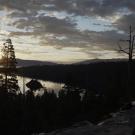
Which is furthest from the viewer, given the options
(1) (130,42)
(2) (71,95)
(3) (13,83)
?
(2) (71,95)

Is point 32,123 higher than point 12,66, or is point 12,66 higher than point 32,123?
point 12,66

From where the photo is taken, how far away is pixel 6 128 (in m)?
49.5

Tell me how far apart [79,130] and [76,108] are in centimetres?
5813

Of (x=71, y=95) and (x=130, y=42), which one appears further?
(x=71, y=95)

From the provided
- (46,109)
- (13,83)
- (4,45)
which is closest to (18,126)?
(13,83)

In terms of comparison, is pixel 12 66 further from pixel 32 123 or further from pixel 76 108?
pixel 76 108

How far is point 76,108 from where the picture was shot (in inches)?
2938

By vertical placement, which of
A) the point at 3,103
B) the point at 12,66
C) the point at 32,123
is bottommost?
the point at 32,123

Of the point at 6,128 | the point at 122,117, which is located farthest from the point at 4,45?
the point at 122,117

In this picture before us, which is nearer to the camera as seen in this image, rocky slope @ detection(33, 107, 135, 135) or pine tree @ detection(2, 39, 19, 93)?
rocky slope @ detection(33, 107, 135, 135)

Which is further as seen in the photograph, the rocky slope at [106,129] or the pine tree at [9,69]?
the pine tree at [9,69]

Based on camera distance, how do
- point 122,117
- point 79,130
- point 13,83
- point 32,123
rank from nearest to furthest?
point 79,130 → point 122,117 → point 32,123 → point 13,83

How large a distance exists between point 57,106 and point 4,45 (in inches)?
687

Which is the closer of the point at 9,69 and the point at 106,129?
the point at 106,129
